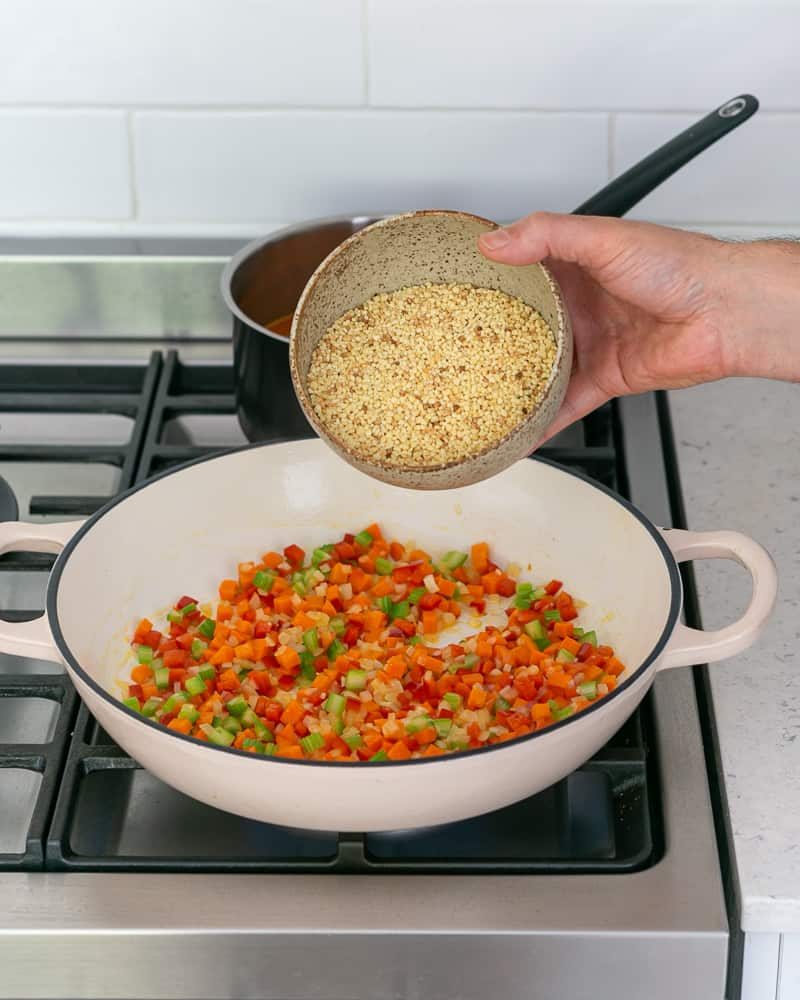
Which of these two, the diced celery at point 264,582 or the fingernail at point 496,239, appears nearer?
the fingernail at point 496,239

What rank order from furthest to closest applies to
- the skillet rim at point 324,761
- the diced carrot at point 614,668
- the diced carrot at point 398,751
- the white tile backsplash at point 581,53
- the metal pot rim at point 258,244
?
the white tile backsplash at point 581,53 < the metal pot rim at point 258,244 < the diced carrot at point 614,668 < the diced carrot at point 398,751 < the skillet rim at point 324,761

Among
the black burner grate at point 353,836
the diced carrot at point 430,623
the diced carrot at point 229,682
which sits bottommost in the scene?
the black burner grate at point 353,836

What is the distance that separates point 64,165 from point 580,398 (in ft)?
2.20

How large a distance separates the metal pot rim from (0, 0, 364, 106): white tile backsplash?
131 millimetres

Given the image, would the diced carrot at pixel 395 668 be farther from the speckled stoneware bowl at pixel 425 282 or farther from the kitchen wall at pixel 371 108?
the kitchen wall at pixel 371 108

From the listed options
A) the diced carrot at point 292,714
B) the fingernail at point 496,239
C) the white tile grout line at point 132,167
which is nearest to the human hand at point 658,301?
the fingernail at point 496,239

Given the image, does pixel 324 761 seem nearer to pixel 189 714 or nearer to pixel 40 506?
pixel 189 714

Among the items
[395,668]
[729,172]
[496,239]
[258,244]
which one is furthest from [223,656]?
[729,172]

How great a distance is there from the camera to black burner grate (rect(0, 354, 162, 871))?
913mm

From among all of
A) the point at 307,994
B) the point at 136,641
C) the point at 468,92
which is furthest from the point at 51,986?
the point at 468,92

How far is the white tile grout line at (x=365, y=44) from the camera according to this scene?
4.49 feet

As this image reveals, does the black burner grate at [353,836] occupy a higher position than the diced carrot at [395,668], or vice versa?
the diced carrot at [395,668]

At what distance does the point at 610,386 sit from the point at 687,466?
0.54 feet

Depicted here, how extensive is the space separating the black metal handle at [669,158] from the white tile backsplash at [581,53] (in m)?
0.20
